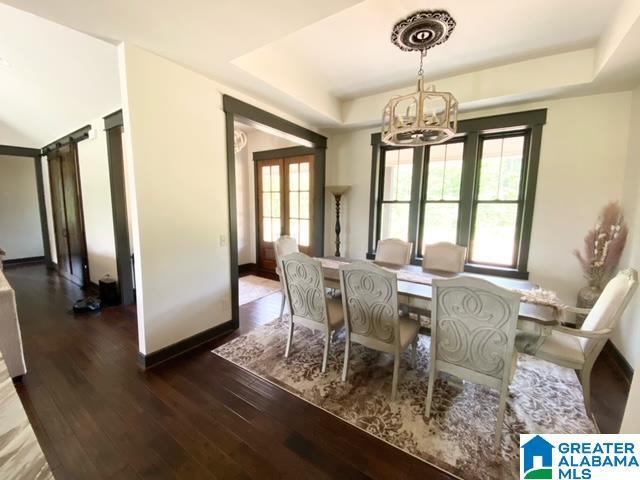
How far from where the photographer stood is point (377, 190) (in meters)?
4.24

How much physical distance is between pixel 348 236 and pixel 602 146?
323 centimetres

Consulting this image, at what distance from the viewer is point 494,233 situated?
350cm

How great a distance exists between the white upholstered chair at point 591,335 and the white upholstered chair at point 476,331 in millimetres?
462

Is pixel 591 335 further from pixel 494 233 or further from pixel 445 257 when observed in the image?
pixel 494 233

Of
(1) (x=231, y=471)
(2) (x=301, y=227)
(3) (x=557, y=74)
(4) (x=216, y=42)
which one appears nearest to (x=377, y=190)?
(2) (x=301, y=227)

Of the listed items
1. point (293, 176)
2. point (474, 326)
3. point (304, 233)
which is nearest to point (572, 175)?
point (474, 326)

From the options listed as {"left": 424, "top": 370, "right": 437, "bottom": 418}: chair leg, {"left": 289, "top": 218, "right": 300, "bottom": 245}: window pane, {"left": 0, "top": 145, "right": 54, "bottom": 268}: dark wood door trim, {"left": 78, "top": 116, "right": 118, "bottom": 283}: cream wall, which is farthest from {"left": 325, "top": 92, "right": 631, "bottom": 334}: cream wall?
{"left": 0, "top": 145, "right": 54, "bottom": 268}: dark wood door trim

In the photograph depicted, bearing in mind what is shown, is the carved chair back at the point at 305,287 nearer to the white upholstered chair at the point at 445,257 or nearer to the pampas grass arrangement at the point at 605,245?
the white upholstered chair at the point at 445,257

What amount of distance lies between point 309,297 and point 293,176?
10.8 feet

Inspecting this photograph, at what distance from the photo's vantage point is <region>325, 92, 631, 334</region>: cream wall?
9.00ft

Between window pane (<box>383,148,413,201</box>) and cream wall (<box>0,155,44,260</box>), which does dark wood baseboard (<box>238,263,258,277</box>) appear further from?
cream wall (<box>0,155,44,260</box>)

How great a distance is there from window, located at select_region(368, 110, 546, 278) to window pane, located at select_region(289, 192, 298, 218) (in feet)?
5.46

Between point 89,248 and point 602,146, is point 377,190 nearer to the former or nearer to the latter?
point 602,146

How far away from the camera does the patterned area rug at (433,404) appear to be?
156 centimetres
